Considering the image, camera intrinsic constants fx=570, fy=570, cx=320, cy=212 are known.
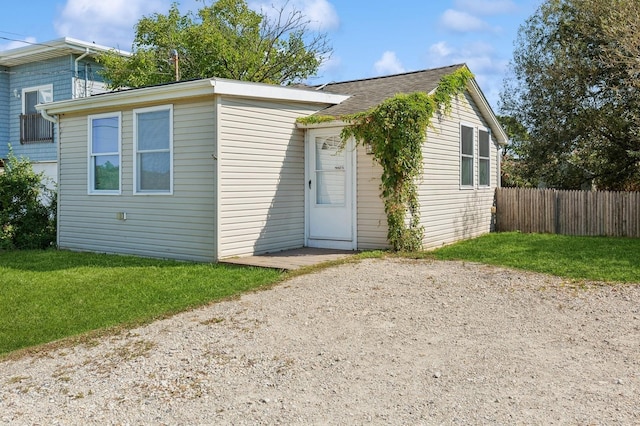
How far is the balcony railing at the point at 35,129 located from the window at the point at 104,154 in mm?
8880

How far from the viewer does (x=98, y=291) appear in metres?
7.46

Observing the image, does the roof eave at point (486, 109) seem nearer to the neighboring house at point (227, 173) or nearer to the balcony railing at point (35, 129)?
the neighboring house at point (227, 173)

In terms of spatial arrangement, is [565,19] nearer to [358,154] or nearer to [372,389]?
[358,154]

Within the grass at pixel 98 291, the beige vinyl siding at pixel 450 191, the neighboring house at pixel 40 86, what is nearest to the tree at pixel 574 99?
the beige vinyl siding at pixel 450 191

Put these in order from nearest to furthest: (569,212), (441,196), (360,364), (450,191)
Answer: (360,364)
(441,196)
(450,191)
(569,212)

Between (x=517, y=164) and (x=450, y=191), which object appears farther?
(x=517, y=164)

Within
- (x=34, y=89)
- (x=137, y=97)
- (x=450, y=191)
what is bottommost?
(x=450, y=191)

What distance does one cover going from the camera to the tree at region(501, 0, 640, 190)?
1563 centimetres

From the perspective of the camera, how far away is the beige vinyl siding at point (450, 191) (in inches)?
442

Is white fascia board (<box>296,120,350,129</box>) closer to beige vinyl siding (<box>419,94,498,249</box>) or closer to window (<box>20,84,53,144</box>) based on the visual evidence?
beige vinyl siding (<box>419,94,498,249</box>)

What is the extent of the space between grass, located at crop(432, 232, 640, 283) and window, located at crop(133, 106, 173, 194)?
496 cm

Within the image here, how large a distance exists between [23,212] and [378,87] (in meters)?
8.28

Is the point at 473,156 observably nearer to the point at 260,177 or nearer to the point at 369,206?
the point at 369,206

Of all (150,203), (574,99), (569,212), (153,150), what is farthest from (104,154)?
(574,99)
